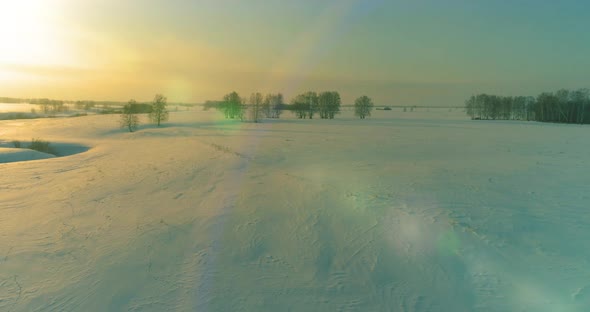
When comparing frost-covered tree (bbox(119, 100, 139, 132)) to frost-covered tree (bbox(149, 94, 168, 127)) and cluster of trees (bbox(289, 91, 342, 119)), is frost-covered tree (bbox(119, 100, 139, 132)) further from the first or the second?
cluster of trees (bbox(289, 91, 342, 119))

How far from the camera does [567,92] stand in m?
94.1

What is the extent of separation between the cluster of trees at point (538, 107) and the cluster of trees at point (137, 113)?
9924 cm

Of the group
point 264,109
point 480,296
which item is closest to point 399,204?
point 480,296

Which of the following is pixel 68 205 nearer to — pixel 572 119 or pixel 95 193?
pixel 95 193

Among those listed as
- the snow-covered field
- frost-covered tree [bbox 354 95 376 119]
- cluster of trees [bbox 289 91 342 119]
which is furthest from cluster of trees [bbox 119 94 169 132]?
frost-covered tree [bbox 354 95 376 119]

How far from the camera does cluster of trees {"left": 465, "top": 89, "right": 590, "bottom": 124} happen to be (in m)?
83.1

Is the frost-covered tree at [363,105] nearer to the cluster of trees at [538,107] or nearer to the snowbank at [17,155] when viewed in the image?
the cluster of trees at [538,107]

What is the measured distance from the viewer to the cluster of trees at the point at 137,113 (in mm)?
45031

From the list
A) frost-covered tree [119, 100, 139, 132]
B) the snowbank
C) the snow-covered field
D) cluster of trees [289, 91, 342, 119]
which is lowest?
the snow-covered field

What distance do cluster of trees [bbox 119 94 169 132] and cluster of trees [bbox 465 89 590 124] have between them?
99.2m

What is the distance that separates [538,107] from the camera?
92.9 meters

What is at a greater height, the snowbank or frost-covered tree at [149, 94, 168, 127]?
frost-covered tree at [149, 94, 168, 127]

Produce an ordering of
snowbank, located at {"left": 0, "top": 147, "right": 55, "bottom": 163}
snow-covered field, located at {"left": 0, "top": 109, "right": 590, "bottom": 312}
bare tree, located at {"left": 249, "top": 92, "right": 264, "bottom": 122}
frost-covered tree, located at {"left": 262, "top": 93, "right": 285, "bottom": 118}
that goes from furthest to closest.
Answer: frost-covered tree, located at {"left": 262, "top": 93, "right": 285, "bottom": 118} < bare tree, located at {"left": 249, "top": 92, "right": 264, "bottom": 122} < snowbank, located at {"left": 0, "top": 147, "right": 55, "bottom": 163} < snow-covered field, located at {"left": 0, "top": 109, "right": 590, "bottom": 312}

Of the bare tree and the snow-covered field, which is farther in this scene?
the bare tree
